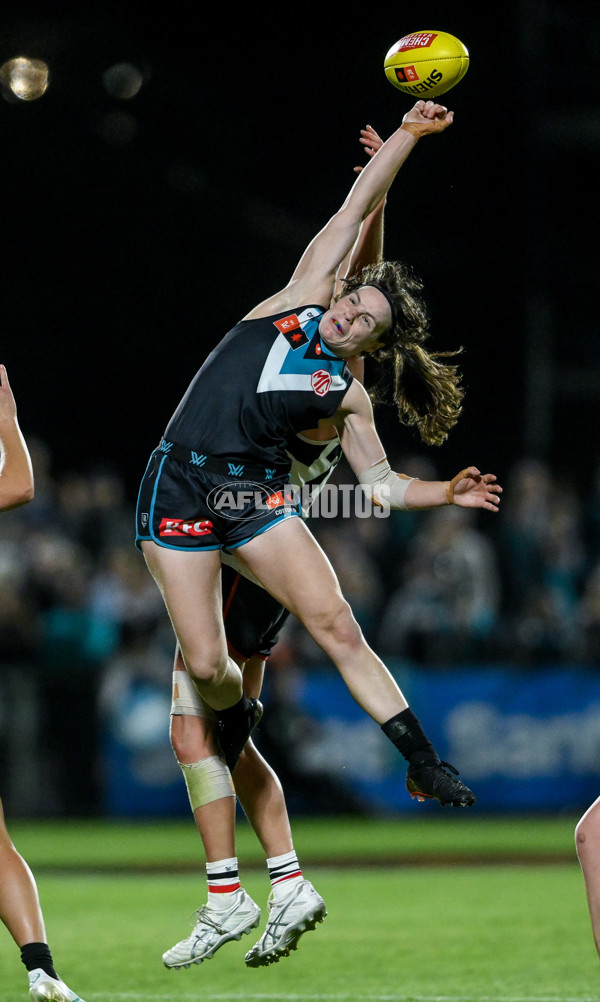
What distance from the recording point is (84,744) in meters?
12.6

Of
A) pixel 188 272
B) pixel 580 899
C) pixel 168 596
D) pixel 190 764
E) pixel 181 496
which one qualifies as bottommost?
pixel 580 899

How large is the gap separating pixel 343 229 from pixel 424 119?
0.62 meters

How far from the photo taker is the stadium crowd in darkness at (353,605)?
1230 centimetres

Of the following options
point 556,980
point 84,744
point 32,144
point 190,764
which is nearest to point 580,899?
point 556,980

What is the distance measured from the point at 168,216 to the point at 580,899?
348 inches

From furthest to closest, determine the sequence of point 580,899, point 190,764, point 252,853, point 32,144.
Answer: point 32,144
point 252,853
point 580,899
point 190,764

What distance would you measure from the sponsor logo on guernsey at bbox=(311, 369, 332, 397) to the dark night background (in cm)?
884

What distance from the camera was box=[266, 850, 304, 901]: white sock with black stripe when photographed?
5.64 meters

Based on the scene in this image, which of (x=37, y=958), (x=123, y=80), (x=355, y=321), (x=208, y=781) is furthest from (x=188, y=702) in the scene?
(x=123, y=80)

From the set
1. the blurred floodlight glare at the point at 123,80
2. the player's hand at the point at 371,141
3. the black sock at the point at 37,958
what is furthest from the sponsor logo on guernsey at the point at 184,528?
the blurred floodlight glare at the point at 123,80

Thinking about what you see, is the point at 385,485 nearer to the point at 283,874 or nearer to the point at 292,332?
the point at 292,332

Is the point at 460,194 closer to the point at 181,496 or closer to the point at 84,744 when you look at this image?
the point at 84,744

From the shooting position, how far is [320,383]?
5453 millimetres

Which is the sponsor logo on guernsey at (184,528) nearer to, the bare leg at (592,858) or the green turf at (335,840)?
the bare leg at (592,858)
